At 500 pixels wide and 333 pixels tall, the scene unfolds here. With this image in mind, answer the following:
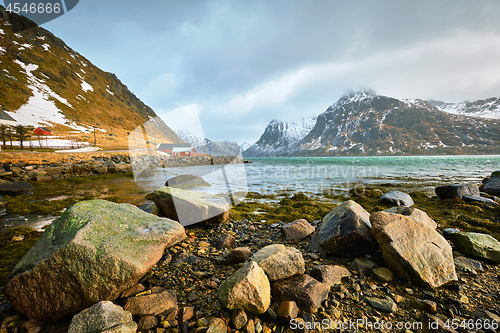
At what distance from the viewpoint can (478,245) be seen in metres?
4.87

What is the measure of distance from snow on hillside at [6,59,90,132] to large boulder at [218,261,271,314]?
114 m

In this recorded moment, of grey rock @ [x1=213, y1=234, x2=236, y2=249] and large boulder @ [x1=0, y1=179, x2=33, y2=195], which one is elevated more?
large boulder @ [x1=0, y1=179, x2=33, y2=195]

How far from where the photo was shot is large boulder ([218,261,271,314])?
3.06 meters

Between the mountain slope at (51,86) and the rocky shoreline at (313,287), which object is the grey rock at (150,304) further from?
the mountain slope at (51,86)

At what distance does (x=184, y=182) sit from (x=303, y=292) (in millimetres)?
14276

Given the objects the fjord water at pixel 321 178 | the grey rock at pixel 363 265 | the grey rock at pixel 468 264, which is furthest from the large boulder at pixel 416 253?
the fjord water at pixel 321 178

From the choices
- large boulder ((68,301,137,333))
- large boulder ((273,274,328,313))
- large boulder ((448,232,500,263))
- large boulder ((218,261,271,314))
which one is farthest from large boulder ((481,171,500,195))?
large boulder ((68,301,137,333))

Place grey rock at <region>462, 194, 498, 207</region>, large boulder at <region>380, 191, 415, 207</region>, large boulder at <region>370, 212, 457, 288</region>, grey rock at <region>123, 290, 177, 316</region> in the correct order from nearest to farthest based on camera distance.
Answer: grey rock at <region>123, 290, 177, 316</region>, large boulder at <region>370, 212, 457, 288</region>, grey rock at <region>462, 194, 498, 207</region>, large boulder at <region>380, 191, 415, 207</region>

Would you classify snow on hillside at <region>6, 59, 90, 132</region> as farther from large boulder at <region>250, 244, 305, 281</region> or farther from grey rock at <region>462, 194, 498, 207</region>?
grey rock at <region>462, 194, 498, 207</region>

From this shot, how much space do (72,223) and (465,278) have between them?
8.12 meters

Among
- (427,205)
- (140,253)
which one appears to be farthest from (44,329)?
(427,205)

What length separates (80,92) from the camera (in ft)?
463

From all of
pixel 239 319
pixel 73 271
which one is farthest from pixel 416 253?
pixel 73 271

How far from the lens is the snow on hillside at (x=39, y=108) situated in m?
81.6
